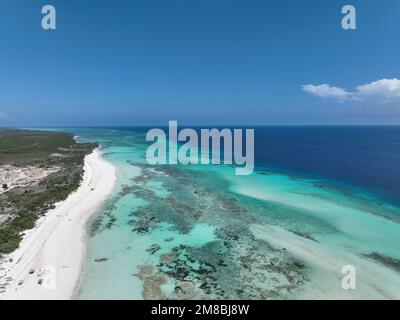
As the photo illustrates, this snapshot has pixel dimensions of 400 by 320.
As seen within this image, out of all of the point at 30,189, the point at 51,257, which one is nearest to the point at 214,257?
the point at 51,257

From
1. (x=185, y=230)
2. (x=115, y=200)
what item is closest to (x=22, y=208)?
(x=115, y=200)

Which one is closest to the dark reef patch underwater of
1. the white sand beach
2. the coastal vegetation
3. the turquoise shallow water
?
the turquoise shallow water

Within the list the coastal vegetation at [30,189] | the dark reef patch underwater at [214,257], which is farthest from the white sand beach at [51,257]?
the dark reef patch underwater at [214,257]
